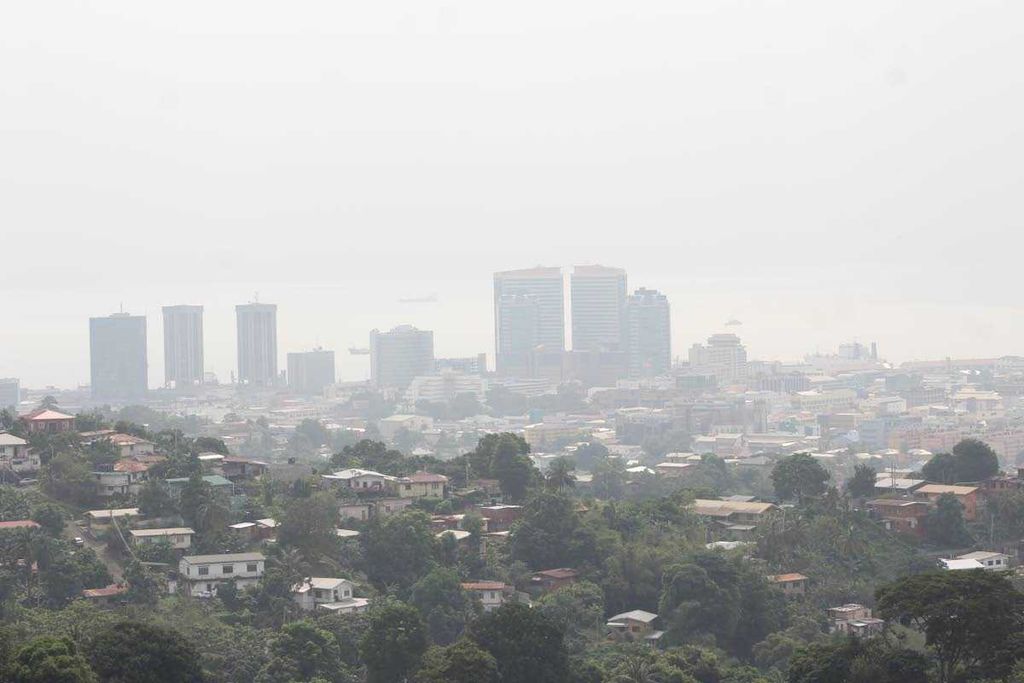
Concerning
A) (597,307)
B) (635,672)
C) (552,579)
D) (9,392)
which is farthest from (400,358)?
(635,672)

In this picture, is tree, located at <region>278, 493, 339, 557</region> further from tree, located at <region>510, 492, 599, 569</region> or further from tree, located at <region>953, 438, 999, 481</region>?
tree, located at <region>953, 438, 999, 481</region>

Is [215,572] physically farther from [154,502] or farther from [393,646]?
[393,646]

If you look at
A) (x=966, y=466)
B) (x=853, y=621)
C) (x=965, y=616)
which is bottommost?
(x=853, y=621)

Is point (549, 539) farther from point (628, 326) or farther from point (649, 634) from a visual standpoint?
point (628, 326)

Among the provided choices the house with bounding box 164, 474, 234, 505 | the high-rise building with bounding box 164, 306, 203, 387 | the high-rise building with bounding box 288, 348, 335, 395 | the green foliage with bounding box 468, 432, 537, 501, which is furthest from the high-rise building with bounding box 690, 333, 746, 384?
the house with bounding box 164, 474, 234, 505

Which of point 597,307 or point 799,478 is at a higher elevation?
point 597,307
